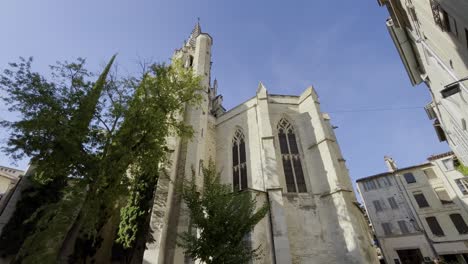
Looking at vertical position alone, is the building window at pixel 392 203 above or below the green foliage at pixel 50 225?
above

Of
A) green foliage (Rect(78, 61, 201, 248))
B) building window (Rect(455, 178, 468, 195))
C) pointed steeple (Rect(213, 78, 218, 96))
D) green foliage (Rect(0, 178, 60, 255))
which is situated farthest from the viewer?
pointed steeple (Rect(213, 78, 218, 96))

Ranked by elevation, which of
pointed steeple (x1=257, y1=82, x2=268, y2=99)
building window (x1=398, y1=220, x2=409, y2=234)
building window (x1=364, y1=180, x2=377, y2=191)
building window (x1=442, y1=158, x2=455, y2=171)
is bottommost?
building window (x1=398, y1=220, x2=409, y2=234)

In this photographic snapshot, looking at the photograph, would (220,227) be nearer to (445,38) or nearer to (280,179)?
(280,179)

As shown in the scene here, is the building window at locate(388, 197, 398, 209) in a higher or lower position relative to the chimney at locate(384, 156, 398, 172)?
lower

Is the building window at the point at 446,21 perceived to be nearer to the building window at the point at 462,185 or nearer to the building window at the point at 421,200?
the building window at the point at 462,185

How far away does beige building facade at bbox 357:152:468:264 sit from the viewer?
19922 millimetres

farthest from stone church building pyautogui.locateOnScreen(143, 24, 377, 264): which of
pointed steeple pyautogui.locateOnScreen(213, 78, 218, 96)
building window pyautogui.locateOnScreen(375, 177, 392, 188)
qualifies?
building window pyautogui.locateOnScreen(375, 177, 392, 188)

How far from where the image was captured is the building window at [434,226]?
20541 millimetres

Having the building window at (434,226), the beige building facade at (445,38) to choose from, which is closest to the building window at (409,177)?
the building window at (434,226)

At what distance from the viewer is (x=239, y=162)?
1623 cm

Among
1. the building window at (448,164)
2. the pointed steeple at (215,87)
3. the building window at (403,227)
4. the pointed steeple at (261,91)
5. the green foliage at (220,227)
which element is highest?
the pointed steeple at (215,87)

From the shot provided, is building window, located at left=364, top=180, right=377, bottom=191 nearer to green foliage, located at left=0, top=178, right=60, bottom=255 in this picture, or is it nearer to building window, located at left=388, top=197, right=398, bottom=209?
building window, located at left=388, top=197, right=398, bottom=209

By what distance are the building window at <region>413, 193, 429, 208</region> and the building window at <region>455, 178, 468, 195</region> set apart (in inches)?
121

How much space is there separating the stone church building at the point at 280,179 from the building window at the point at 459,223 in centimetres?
1486
